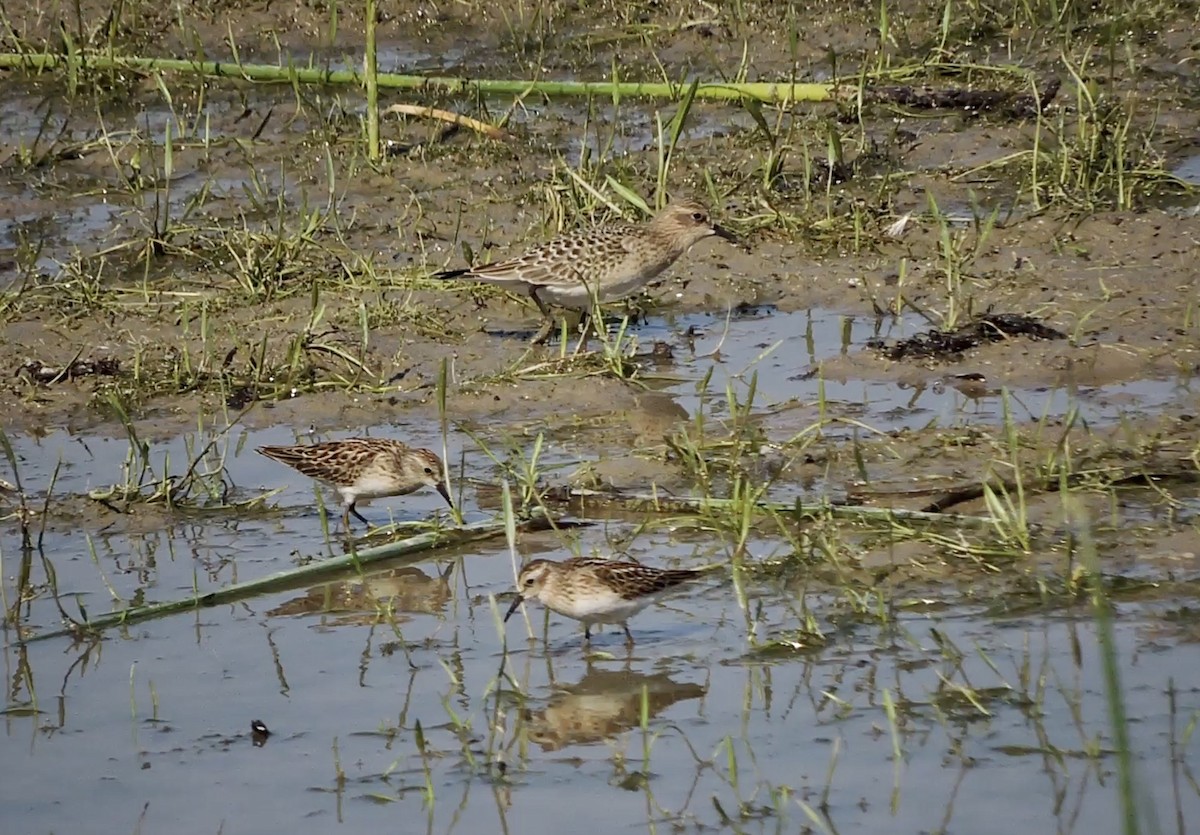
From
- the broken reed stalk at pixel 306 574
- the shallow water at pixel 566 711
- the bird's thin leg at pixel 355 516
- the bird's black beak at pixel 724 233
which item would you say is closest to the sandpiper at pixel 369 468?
the bird's thin leg at pixel 355 516

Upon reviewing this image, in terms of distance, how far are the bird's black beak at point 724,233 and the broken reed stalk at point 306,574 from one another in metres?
3.37

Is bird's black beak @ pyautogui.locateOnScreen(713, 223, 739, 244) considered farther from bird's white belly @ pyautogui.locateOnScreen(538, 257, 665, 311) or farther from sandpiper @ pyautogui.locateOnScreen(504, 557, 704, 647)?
sandpiper @ pyautogui.locateOnScreen(504, 557, 704, 647)

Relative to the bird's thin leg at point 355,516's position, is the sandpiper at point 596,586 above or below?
above

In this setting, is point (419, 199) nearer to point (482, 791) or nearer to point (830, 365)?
point (830, 365)

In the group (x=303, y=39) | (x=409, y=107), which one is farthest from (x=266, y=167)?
(x=303, y=39)

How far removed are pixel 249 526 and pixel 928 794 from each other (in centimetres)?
363

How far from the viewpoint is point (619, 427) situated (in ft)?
30.8

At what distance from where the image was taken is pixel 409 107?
43.9 ft

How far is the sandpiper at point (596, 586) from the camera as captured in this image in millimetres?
6938

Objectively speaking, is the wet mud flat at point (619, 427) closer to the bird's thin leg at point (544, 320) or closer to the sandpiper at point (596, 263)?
the bird's thin leg at point (544, 320)

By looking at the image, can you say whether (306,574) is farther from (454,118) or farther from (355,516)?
(454,118)

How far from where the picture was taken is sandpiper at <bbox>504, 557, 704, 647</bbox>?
273 inches

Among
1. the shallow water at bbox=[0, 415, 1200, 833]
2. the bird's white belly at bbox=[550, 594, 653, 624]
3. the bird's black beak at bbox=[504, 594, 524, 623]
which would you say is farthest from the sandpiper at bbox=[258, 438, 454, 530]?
the bird's white belly at bbox=[550, 594, 653, 624]

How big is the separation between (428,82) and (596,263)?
3.79 metres
